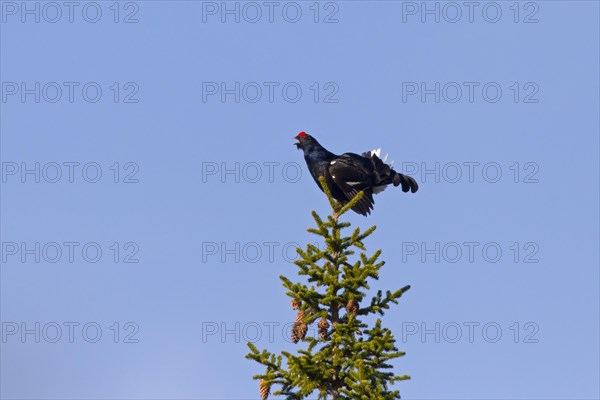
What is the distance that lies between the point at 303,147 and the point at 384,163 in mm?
1864

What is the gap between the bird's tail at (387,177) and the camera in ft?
52.4

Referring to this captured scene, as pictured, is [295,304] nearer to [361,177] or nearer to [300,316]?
[300,316]

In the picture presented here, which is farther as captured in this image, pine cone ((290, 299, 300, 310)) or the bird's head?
the bird's head

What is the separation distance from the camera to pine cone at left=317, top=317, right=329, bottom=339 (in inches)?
429

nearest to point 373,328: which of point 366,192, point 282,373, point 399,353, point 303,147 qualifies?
point 399,353

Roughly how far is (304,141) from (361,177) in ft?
6.46

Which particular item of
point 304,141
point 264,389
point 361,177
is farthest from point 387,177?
point 264,389

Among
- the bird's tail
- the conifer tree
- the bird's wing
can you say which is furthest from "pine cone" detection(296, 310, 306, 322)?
the bird's tail

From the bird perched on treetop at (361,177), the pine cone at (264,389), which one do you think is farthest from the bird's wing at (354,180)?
the pine cone at (264,389)

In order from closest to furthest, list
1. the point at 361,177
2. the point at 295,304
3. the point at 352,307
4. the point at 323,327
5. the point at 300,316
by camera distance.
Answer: the point at 352,307 → the point at 323,327 → the point at 300,316 → the point at 295,304 → the point at 361,177

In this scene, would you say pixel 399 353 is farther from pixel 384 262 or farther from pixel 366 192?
pixel 366 192

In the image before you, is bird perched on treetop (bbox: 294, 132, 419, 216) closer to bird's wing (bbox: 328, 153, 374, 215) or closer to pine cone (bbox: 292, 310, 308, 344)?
bird's wing (bbox: 328, 153, 374, 215)

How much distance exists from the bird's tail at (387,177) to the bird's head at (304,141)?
4.72 ft

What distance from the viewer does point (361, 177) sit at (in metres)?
15.9
